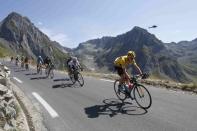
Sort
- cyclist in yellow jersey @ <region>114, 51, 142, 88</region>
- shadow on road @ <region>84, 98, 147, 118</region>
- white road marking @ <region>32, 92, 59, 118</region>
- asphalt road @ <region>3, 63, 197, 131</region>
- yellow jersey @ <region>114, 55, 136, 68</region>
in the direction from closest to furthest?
asphalt road @ <region>3, 63, 197, 131</region>
shadow on road @ <region>84, 98, 147, 118</region>
white road marking @ <region>32, 92, 59, 118</region>
cyclist in yellow jersey @ <region>114, 51, 142, 88</region>
yellow jersey @ <region>114, 55, 136, 68</region>

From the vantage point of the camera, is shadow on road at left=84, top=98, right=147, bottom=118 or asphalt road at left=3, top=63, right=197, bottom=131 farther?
shadow on road at left=84, top=98, right=147, bottom=118

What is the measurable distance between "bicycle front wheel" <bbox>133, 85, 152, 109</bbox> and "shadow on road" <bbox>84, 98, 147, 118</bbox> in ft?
0.75

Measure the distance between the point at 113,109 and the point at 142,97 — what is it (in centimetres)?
112

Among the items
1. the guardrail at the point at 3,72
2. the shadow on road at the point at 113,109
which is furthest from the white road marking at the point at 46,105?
the guardrail at the point at 3,72

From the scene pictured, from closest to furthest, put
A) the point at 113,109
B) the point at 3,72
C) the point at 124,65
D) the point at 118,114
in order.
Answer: the point at 118,114 → the point at 113,109 → the point at 124,65 → the point at 3,72

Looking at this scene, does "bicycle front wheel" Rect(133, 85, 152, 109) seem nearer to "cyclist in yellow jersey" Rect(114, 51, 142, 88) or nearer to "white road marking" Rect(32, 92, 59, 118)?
"cyclist in yellow jersey" Rect(114, 51, 142, 88)

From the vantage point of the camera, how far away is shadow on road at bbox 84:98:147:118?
33.6 ft

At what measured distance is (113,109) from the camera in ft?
35.8

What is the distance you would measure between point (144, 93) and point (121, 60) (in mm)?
1768

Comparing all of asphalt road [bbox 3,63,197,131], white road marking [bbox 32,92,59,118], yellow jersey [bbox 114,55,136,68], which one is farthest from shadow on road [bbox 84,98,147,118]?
yellow jersey [bbox 114,55,136,68]

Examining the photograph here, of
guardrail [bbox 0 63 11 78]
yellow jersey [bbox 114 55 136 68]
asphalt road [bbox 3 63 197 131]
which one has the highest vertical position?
yellow jersey [bbox 114 55 136 68]

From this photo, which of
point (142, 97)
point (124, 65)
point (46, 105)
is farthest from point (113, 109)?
point (46, 105)

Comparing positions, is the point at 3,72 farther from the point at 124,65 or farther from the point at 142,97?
the point at 142,97

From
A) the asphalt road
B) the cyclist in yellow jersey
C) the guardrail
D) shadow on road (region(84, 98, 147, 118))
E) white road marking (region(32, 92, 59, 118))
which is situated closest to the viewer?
the asphalt road
